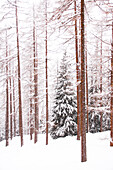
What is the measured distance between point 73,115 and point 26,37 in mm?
10035

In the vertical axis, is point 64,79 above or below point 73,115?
above

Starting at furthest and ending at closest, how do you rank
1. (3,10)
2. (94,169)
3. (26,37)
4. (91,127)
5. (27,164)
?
1. (91,127)
2. (26,37)
3. (3,10)
4. (27,164)
5. (94,169)

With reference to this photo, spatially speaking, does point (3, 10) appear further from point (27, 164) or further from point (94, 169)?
point (94, 169)

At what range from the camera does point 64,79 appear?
637 inches

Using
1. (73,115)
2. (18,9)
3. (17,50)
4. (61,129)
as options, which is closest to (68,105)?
(73,115)

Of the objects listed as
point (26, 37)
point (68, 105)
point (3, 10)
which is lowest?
point (68, 105)

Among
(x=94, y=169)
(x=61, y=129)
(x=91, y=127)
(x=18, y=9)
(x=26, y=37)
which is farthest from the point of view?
(x=91, y=127)

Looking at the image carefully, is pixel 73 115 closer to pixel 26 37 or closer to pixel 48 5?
pixel 26 37

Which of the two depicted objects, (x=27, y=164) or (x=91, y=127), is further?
(x=91, y=127)

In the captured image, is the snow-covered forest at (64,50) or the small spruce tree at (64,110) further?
the small spruce tree at (64,110)

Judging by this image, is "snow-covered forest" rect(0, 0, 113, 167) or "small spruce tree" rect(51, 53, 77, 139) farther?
"small spruce tree" rect(51, 53, 77, 139)

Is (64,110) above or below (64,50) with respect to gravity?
below

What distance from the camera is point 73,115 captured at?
16.0 meters

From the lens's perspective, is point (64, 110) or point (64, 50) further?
point (64, 110)
